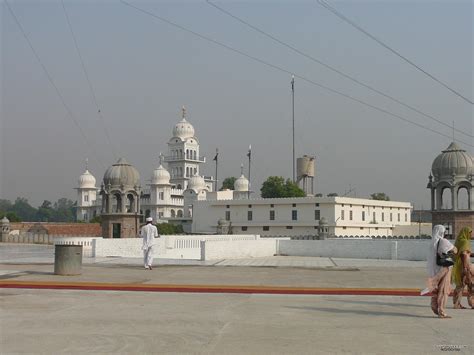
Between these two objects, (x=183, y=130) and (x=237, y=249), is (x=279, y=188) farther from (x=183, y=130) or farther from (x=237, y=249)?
(x=237, y=249)

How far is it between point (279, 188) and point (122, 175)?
A: 58.4 metres

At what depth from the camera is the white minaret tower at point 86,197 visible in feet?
432

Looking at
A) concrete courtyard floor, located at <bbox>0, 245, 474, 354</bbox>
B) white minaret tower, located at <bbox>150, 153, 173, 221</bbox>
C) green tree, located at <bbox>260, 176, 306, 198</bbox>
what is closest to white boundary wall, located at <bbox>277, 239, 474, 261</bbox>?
concrete courtyard floor, located at <bbox>0, 245, 474, 354</bbox>

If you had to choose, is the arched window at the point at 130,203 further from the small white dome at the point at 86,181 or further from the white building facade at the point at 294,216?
the small white dome at the point at 86,181

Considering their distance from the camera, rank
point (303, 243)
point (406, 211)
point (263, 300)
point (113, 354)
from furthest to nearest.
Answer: point (406, 211) < point (303, 243) < point (263, 300) < point (113, 354)

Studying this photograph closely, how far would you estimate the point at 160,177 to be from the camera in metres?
119

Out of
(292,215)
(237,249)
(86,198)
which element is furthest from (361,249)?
(86,198)

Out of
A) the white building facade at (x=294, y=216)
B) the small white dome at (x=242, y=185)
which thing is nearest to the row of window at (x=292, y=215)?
the white building facade at (x=294, y=216)

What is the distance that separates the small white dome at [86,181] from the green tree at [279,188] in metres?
48.4

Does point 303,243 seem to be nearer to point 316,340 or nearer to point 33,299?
point 33,299

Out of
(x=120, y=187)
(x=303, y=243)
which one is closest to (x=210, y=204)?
(x=120, y=187)

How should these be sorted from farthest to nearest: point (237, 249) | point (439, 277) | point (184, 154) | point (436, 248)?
point (184, 154) < point (237, 249) < point (436, 248) < point (439, 277)

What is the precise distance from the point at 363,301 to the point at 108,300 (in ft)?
16.9

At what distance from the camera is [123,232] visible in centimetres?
4097
